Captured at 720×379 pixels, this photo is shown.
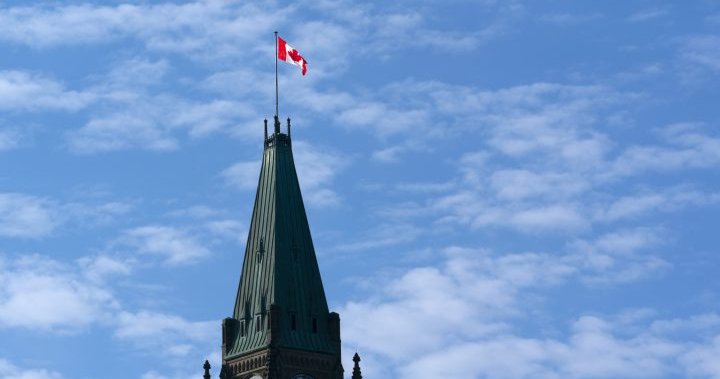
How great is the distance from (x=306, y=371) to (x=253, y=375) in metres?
4.66

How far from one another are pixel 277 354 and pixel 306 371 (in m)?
3.38

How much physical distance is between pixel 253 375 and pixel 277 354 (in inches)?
129

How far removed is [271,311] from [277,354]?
12.5 ft

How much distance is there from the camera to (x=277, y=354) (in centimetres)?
19825

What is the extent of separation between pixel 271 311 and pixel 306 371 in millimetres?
6177

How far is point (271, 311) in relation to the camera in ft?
653

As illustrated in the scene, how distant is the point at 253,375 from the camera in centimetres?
19975

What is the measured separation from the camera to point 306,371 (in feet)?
656

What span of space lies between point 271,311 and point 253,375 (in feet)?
19.4
